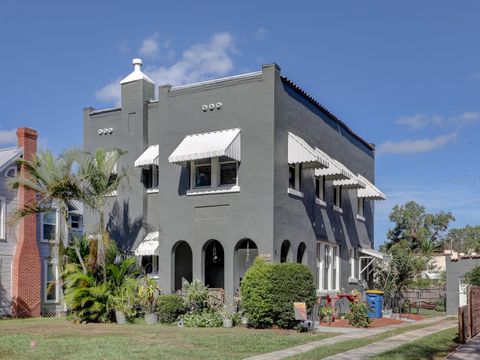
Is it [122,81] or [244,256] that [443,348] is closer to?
[244,256]

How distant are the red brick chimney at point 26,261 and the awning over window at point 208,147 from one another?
8660 millimetres

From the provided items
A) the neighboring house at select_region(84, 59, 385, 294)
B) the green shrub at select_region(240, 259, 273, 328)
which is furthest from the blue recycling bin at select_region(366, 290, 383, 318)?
the green shrub at select_region(240, 259, 273, 328)

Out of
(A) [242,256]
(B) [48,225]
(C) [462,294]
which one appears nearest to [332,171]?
(A) [242,256]

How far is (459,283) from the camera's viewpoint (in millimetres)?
31750

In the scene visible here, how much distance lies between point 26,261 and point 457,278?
2087cm

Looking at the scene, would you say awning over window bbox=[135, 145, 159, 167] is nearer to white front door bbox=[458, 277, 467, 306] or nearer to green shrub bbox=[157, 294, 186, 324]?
green shrub bbox=[157, 294, 186, 324]

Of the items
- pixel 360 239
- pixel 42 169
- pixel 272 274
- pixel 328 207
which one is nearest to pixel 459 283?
pixel 360 239

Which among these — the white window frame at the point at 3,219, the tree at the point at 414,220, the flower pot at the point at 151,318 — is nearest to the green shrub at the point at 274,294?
the flower pot at the point at 151,318

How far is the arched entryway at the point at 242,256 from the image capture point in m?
23.2

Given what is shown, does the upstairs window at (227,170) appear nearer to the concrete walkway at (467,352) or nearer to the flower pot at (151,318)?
the flower pot at (151,318)

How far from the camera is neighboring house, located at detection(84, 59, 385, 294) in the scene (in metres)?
22.9

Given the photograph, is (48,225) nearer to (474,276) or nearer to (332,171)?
(332,171)

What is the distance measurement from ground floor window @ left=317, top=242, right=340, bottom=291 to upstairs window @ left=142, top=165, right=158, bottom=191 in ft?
24.2

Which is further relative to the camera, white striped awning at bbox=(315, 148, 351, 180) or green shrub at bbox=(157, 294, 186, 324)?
white striped awning at bbox=(315, 148, 351, 180)
